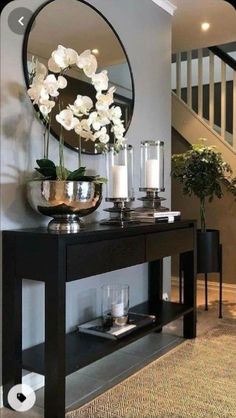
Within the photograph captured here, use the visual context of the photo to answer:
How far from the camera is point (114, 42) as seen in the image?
2619 millimetres

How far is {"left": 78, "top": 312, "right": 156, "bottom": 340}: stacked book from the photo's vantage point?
2.16 meters

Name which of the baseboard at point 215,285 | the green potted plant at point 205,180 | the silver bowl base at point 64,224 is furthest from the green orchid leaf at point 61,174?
the baseboard at point 215,285

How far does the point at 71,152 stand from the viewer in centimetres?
231

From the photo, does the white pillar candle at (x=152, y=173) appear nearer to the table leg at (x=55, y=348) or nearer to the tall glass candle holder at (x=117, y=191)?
the tall glass candle holder at (x=117, y=191)

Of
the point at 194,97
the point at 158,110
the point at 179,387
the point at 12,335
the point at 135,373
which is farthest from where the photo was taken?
the point at 194,97

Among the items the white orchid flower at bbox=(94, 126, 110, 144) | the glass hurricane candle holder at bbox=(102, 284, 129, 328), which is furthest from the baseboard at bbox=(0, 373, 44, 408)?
the white orchid flower at bbox=(94, 126, 110, 144)

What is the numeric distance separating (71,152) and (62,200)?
532 millimetres

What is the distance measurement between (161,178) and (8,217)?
1139mm

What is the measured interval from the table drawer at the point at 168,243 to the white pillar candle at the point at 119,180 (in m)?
0.29

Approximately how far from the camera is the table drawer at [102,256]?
1741mm

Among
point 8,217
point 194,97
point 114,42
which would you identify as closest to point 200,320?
point 8,217

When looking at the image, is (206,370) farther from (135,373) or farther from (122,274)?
(122,274)

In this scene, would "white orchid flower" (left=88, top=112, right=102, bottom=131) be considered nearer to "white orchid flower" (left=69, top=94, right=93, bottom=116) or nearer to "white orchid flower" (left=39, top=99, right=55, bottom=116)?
"white orchid flower" (left=69, top=94, right=93, bottom=116)

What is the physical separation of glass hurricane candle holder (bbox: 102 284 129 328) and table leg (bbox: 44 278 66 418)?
2.17 feet
